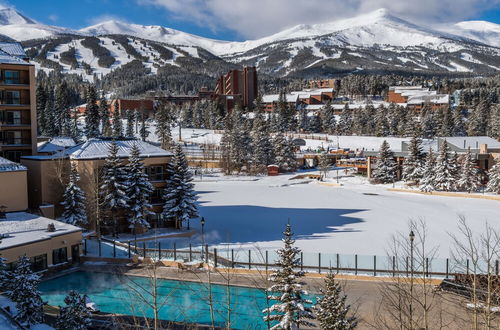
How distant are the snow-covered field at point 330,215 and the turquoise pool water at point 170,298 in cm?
564

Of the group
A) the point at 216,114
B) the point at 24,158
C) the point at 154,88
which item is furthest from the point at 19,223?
the point at 154,88

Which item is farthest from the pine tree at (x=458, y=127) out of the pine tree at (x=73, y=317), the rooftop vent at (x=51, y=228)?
the pine tree at (x=73, y=317)

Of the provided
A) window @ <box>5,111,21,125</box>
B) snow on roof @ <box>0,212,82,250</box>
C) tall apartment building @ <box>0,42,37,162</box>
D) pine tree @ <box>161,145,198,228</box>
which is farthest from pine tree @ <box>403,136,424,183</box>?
A: snow on roof @ <box>0,212,82,250</box>

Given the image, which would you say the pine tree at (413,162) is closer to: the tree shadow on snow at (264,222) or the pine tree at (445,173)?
the pine tree at (445,173)

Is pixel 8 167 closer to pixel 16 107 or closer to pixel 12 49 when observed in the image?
pixel 16 107

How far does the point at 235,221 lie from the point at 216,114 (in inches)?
2990

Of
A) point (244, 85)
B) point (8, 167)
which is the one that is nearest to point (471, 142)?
point (8, 167)

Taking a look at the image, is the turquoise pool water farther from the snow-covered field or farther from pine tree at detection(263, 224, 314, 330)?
the snow-covered field

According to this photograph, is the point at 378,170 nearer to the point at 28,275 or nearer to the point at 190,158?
the point at 190,158

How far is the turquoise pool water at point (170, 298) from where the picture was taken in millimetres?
16594

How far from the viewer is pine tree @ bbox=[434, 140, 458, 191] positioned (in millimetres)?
45719

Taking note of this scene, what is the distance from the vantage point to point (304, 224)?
30.7 metres

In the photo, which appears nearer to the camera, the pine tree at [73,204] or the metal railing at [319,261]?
the metal railing at [319,261]

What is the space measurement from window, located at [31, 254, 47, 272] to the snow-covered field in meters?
8.79
